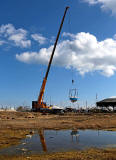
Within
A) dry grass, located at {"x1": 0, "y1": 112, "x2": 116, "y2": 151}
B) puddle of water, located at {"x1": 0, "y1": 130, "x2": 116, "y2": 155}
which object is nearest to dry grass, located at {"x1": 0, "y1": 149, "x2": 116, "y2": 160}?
puddle of water, located at {"x1": 0, "y1": 130, "x2": 116, "y2": 155}

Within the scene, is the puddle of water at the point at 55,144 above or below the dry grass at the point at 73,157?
below

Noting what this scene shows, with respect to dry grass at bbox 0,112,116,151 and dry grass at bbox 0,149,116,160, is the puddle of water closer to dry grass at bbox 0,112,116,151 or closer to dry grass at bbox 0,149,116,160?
dry grass at bbox 0,149,116,160

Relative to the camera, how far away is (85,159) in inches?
389

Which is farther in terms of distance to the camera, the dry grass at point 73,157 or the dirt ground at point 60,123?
the dirt ground at point 60,123

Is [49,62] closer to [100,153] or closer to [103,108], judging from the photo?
[103,108]

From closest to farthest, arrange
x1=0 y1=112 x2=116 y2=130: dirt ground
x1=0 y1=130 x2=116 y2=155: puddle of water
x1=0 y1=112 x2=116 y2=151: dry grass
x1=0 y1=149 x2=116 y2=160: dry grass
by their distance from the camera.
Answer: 1. x1=0 y1=149 x2=116 y2=160: dry grass
2. x1=0 y1=130 x2=116 y2=155: puddle of water
3. x1=0 y1=112 x2=116 y2=151: dry grass
4. x1=0 y1=112 x2=116 y2=130: dirt ground

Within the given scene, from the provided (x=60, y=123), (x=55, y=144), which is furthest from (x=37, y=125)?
(x=55, y=144)

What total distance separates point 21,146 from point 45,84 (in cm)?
4720

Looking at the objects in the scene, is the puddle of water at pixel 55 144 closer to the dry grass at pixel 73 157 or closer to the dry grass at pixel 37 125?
the dry grass at pixel 73 157

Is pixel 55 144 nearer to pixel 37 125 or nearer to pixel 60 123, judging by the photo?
pixel 37 125

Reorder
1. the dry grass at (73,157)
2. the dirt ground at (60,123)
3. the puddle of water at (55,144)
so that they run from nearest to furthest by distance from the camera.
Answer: the dry grass at (73,157), the puddle of water at (55,144), the dirt ground at (60,123)

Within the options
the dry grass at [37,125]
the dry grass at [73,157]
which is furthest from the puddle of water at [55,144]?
the dry grass at [37,125]

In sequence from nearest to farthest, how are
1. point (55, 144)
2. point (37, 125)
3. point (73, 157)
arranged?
point (73, 157) < point (55, 144) < point (37, 125)

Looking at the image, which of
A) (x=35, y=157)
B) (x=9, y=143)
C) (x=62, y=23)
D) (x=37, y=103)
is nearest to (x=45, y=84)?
(x=37, y=103)
